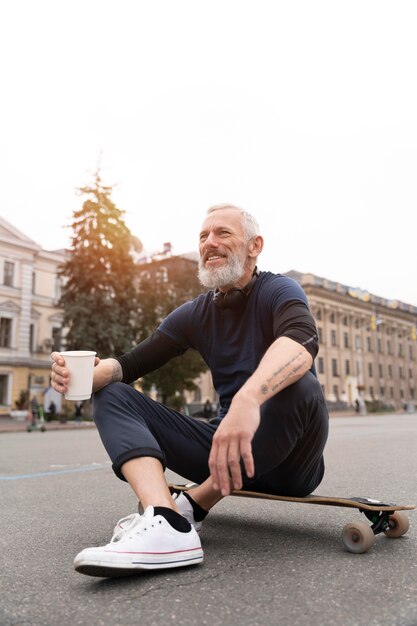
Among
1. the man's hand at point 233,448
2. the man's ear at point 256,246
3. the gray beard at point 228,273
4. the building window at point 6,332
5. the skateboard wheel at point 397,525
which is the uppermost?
the building window at point 6,332

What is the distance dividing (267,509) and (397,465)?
3100 mm

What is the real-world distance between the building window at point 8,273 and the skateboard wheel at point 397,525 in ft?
124

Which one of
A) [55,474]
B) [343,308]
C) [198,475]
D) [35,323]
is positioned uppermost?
[343,308]

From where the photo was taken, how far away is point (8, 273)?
123 feet

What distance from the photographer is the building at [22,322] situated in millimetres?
36188

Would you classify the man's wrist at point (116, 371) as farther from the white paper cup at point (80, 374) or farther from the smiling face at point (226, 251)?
the smiling face at point (226, 251)

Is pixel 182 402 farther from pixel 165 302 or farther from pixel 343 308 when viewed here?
pixel 343 308

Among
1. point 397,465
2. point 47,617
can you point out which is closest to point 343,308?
point 397,465

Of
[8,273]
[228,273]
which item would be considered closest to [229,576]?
[228,273]

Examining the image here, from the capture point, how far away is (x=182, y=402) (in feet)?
126

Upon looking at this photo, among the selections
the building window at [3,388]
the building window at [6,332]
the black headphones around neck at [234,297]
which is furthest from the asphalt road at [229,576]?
the building window at [6,332]

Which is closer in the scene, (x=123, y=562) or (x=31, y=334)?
(x=123, y=562)

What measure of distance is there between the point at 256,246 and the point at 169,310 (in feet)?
112

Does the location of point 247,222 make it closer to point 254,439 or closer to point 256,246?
point 256,246
